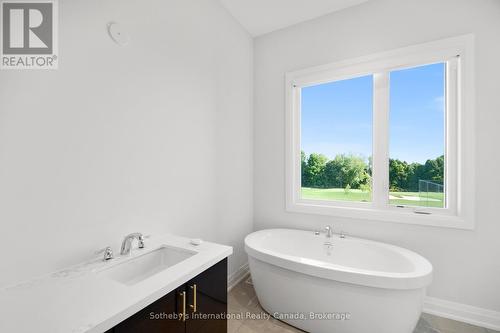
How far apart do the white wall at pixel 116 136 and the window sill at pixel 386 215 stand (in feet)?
3.03

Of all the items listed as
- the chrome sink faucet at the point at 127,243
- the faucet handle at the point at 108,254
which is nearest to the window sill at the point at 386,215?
the chrome sink faucet at the point at 127,243

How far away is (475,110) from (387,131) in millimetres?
629

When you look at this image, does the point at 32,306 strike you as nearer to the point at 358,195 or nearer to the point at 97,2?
the point at 97,2

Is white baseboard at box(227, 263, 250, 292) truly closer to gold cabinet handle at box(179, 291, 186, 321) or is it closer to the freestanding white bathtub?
the freestanding white bathtub

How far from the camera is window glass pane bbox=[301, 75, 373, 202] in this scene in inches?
95.3

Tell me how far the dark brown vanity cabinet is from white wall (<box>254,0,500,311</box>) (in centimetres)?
153

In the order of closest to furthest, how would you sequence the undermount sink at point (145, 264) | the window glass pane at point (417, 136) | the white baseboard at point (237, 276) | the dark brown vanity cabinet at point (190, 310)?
the dark brown vanity cabinet at point (190, 310) < the undermount sink at point (145, 264) < the window glass pane at point (417, 136) < the white baseboard at point (237, 276)

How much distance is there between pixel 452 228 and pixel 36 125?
2.90 meters

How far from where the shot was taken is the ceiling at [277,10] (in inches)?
89.9

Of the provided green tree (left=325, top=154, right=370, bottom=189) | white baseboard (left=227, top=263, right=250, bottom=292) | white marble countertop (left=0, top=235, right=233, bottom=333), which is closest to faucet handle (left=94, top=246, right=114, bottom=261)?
white marble countertop (left=0, top=235, right=233, bottom=333)

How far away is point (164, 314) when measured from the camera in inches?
38.1

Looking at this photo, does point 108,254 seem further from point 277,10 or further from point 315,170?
point 277,10

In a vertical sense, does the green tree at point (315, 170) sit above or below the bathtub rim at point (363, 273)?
above

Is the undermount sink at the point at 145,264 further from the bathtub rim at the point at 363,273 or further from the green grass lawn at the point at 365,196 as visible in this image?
the green grass lawn at the point at 365,196
